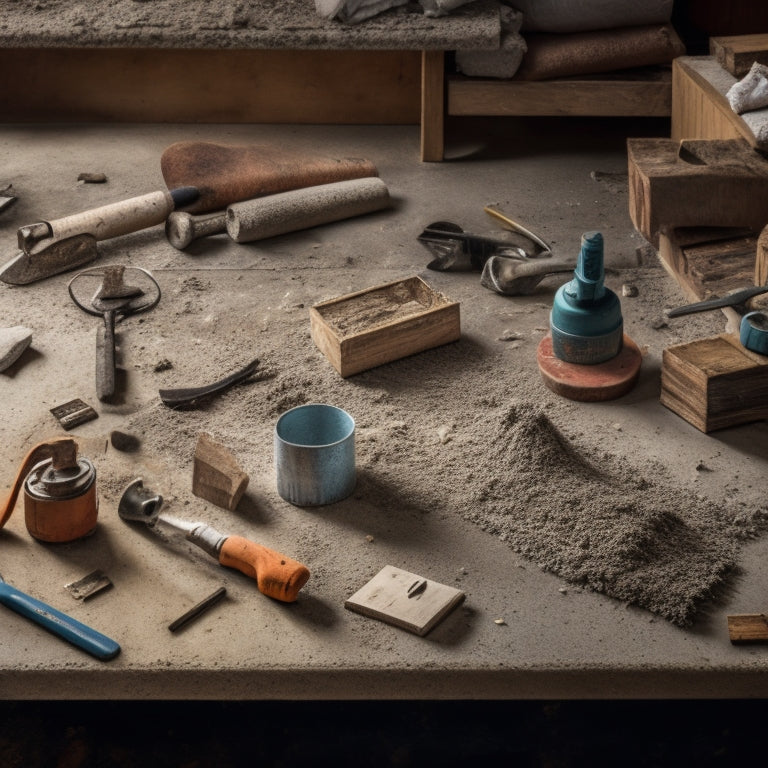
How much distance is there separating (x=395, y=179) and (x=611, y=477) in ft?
6.08

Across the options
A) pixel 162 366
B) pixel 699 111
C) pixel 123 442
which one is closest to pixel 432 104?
pixel 699 111

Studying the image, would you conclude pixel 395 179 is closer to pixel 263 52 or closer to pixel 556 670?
pixel 263 52

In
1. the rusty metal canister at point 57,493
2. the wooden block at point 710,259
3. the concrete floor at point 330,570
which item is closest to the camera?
the concrete floor at point 330,570

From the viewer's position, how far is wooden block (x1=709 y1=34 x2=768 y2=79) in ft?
10.9

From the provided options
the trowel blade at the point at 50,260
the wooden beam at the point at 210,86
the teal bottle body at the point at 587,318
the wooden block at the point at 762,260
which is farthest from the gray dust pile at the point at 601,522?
the wooden beam at the point at 210,86

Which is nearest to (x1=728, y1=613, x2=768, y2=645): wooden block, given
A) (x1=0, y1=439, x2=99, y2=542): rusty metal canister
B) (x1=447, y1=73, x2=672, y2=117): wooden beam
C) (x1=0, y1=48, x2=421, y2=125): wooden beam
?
(x1=0, y1=439, x2=99, y2=542): rusty metal canister

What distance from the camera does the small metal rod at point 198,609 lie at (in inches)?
73.6

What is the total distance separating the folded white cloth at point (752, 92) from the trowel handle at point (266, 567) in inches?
73.4

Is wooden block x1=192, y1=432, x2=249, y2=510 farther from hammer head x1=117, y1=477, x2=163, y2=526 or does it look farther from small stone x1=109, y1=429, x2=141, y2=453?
small stone x1=109, y1=429, x2=141, y2=453

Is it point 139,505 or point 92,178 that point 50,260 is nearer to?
point 92,178

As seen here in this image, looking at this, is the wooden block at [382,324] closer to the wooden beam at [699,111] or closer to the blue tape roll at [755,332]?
the blue tape roll at [755,332]

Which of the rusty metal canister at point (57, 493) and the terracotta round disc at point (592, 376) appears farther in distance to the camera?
the terracotta round disc at point (592, 376)

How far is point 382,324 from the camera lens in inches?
105

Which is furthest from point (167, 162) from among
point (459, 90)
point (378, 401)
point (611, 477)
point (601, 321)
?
point (611, 477)
